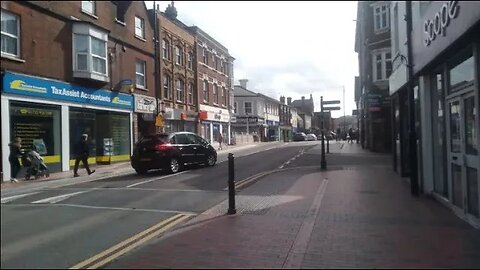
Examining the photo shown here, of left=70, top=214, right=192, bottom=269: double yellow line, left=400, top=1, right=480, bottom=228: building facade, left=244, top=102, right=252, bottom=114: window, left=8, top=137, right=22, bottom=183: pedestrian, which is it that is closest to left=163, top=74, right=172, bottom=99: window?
left=400, top=1, right=480, bottom=228: building facade

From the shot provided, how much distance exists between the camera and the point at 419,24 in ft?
31.9

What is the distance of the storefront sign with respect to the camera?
2589 centimetres

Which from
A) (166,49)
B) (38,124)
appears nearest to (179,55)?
(166,49)

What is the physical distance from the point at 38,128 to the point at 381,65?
98.8 ft

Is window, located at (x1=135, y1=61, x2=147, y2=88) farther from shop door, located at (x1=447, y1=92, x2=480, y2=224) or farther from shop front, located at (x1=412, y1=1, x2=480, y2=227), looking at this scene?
shop door, located at (x1=447, y1=92, x2=480, y2=224)

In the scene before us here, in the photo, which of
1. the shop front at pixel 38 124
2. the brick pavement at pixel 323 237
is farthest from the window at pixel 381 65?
the shop front at pixel 38 124

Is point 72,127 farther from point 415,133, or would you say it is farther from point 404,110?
point 404,110

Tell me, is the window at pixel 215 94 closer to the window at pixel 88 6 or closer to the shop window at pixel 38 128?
the window at pixel 88 6

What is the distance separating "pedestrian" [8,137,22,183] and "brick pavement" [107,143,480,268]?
6.28 feet

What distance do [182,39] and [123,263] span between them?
30797mm

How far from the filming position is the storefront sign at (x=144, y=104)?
85.0 ft

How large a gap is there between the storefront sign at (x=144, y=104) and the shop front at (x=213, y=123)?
930 cm

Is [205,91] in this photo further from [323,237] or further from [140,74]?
[323,237]

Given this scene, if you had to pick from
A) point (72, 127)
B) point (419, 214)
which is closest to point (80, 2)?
point (72, 127)
